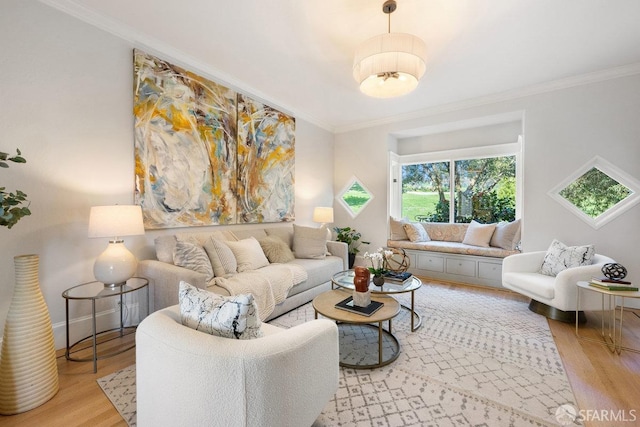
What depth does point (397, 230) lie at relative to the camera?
16.7 ft

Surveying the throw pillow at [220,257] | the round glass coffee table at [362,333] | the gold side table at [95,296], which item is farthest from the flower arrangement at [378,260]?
the gold side table at [95,296]

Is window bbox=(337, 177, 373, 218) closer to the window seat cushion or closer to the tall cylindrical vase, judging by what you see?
the window seat cushion

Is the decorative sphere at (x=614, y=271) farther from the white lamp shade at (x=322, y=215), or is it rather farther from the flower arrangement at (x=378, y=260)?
the white lamp shade at (x=322, y=215)

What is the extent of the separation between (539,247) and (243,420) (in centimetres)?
437

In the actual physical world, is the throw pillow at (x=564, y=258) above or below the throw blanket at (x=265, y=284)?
above

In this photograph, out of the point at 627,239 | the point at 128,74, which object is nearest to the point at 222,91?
the point at 128,74

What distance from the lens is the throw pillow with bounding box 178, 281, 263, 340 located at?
1.14 meters

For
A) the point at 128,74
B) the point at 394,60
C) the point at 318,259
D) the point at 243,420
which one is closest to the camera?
the point at 243,420

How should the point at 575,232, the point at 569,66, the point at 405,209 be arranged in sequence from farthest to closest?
1. the point at 405,209
2. the point at 575,232
3. the point at 569,66

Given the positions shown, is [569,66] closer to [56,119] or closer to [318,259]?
[318,259]

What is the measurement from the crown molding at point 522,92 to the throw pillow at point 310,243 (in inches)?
103

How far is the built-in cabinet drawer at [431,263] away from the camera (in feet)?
14.7

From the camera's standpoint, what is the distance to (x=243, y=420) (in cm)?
96

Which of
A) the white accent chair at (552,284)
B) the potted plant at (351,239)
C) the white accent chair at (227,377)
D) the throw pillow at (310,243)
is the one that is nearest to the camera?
the white accent chair at (227,377)
